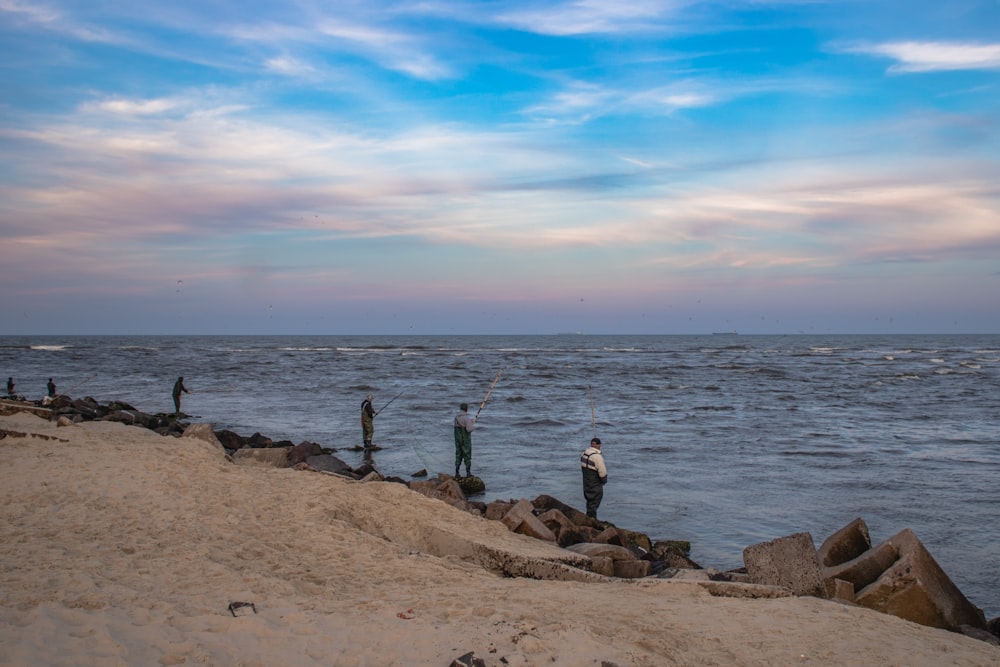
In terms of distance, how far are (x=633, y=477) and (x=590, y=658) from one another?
10.4 m

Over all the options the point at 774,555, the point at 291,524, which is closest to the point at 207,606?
the point at 291,524

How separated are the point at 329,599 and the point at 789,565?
4.31 metres

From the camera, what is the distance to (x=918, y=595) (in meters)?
6.77

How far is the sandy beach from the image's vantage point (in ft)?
17.2

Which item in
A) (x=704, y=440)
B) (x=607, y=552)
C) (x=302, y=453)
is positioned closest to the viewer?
(x=607, y=552)

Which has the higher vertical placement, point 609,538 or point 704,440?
point 609,538

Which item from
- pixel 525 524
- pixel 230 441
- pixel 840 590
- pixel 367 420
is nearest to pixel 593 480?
pixel 525 524

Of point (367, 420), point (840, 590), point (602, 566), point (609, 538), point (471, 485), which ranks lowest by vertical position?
point (471, 485)

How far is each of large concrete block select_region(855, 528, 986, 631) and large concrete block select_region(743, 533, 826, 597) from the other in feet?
1.34

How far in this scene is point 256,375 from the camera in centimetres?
4528

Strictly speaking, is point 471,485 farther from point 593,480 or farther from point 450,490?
point 593,480

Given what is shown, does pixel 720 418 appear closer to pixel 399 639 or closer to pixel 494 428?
pixel 494 428

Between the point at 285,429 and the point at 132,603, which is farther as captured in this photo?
the point at 285,429

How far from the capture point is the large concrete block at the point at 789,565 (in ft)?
23.7
